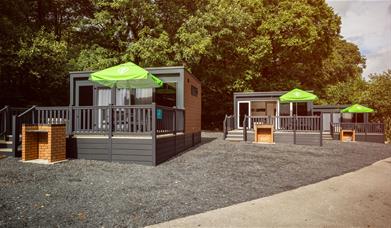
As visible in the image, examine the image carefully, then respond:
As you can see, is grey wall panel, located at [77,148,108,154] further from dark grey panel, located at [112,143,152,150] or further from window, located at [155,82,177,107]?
window, located at [155,82,177,107]

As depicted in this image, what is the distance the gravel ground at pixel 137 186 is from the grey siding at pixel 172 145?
0.37m

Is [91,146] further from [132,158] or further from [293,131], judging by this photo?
[293,131]

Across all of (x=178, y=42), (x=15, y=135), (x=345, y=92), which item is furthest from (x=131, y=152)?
(x=345, y=92)

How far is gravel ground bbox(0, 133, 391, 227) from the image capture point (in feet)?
15.7

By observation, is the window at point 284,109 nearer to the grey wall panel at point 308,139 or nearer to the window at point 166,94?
the grey wall panel at point 308,139

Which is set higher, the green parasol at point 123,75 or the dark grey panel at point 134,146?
the green parasol at point 123,75

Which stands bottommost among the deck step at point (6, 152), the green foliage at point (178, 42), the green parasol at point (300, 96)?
the deck step at point (6, 152)

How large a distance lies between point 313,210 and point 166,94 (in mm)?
9562

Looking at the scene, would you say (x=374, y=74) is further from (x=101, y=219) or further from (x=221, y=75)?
(x=101, y=219)

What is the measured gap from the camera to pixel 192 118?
1465 centimetres

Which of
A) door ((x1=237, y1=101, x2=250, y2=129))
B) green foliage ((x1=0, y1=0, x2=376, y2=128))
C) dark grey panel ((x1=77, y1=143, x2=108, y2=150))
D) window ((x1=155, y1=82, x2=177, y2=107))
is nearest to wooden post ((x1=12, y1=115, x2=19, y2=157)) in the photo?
dark grey panel ((x1=77, y1=143, x2=108, y2=150))

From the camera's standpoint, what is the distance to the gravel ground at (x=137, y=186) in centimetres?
479

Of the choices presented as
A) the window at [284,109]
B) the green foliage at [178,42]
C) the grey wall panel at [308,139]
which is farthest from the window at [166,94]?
the window at [284,109]

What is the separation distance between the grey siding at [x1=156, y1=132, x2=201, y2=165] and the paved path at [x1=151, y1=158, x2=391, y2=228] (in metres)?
4.20
